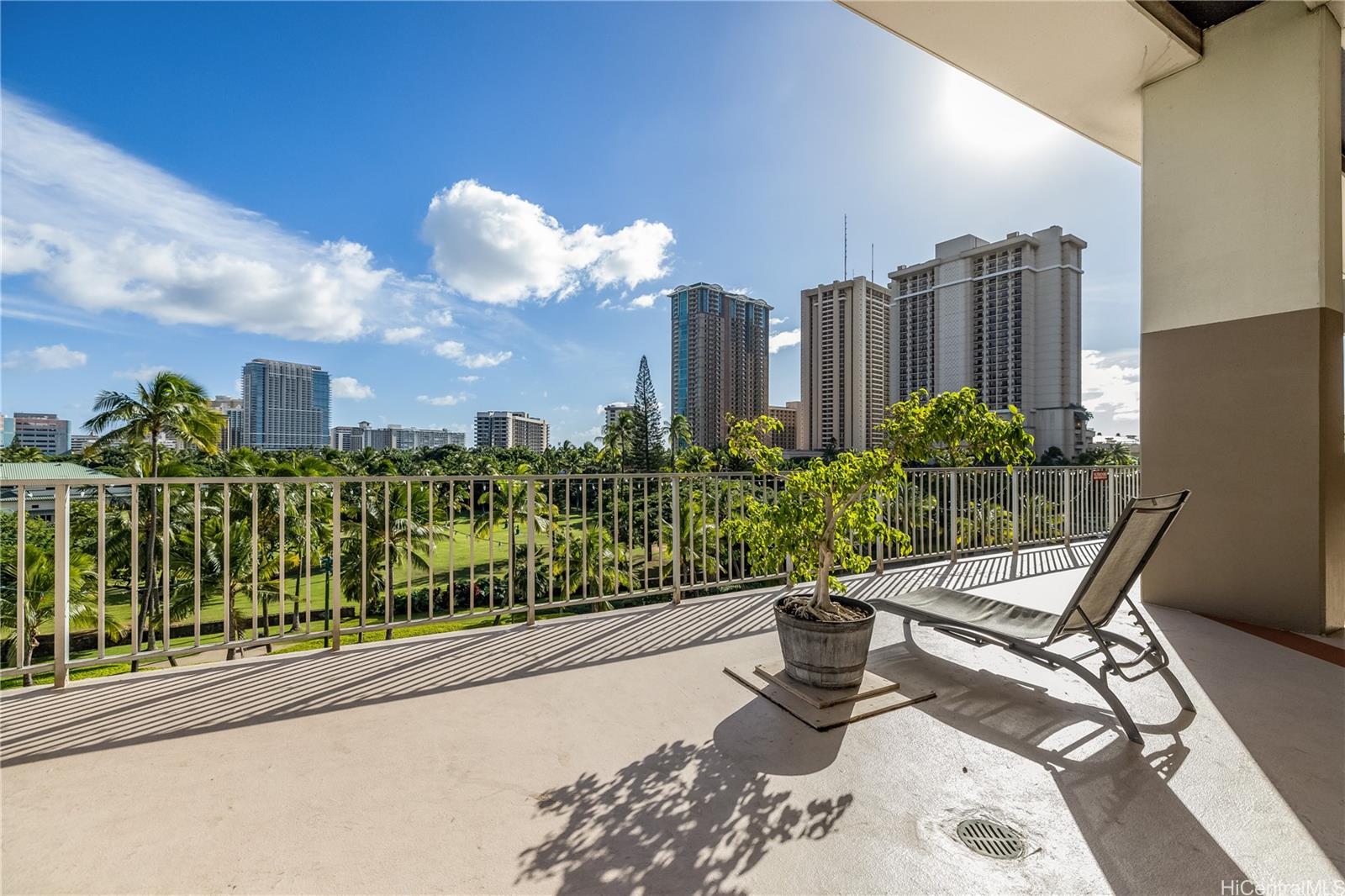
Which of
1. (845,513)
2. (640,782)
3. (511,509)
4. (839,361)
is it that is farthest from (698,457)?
(839,361)

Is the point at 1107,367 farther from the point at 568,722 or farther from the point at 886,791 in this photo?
the point at 568,722

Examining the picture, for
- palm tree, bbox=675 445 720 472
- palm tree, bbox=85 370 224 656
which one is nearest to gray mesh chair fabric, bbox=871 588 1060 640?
palm tree, bbox=675 445 720 472

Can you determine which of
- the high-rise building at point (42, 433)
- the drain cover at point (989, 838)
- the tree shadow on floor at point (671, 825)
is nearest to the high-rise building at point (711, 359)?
the high-rise building at point (42, 433)

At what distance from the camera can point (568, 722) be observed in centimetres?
233

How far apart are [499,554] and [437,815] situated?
41068 mm

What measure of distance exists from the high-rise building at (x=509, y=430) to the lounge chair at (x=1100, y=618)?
3387 inches

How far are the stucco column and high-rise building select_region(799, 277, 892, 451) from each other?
118ft

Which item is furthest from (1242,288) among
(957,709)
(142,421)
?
(142,421)

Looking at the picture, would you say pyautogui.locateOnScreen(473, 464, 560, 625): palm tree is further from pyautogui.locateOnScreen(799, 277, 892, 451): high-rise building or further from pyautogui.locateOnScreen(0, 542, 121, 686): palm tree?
pyautogui.locateOnScreen(799, 277, 892, 451): high-rise building

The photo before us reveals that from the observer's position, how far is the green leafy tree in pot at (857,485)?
2523mm

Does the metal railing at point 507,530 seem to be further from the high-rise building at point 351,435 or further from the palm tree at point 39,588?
the high-rise building at point 351,435

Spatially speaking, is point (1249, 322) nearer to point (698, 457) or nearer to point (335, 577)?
point (698, 457)

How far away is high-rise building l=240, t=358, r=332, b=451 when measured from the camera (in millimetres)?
60781

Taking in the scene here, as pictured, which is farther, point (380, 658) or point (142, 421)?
point (142, 421)
